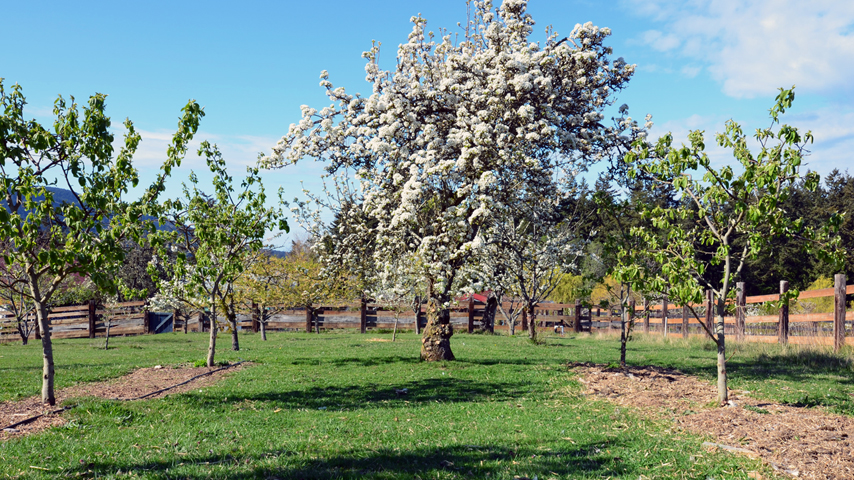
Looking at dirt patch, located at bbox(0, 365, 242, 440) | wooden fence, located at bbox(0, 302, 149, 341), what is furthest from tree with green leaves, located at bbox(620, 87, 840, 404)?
wooden fence, located at bbox(0, 302, 149, 341)

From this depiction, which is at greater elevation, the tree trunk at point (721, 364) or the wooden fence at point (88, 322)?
the tree trunk at point (721, 364)

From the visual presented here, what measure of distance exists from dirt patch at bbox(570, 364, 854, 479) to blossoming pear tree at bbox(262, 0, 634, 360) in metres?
3.88

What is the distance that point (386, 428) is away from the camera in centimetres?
721

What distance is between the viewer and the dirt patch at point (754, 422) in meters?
5.60

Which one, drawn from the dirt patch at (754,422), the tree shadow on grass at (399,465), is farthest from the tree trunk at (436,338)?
the tree shadow on grass at (399,465)

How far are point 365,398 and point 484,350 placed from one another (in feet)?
26.9

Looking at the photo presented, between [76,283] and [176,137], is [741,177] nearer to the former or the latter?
[176,137]

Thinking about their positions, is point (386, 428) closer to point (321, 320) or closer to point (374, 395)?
point (374, 395)

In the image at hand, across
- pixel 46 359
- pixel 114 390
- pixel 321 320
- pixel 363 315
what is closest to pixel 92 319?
pixel 321 320

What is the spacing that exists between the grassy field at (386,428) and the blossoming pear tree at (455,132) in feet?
9.66

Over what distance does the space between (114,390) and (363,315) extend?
20.5m

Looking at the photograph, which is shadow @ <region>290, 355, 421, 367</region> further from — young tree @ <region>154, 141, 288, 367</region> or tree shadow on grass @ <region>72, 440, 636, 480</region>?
tree shadow on grass @ <region>72, 440, 636, 480</region>

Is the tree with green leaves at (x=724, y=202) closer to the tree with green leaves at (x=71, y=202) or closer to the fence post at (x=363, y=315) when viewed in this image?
the tree with green leaves at (x=71, y=202)

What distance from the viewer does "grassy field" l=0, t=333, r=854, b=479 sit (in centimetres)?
550
